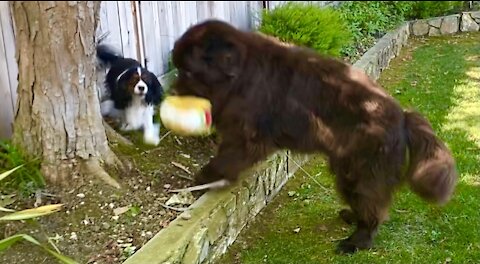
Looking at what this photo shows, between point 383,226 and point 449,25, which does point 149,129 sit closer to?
point 383,226

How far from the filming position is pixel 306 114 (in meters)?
3.25

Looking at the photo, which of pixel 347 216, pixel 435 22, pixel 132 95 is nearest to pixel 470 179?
pixel 347 216

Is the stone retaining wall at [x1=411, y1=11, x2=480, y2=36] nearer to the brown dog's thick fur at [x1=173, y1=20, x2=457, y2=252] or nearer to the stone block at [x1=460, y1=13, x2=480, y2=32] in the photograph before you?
the stone block at [x1=460, y1=13, x2=480, y2=32]

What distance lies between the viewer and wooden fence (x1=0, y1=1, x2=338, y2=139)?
12.2 feet

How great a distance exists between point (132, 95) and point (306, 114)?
142 centimetres

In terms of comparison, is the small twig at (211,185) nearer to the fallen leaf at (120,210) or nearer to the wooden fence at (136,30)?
the fallen leaf at (120,210)

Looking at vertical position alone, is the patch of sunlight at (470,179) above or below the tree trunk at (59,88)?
below

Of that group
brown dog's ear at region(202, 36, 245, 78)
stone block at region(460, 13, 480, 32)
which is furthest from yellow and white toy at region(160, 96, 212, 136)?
stone block at region(460, 13, 480, 32)

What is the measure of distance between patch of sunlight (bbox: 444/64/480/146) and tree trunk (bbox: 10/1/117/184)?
3291mm

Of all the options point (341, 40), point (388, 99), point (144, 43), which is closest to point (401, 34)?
point (341, 40)

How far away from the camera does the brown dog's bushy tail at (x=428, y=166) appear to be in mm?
3164

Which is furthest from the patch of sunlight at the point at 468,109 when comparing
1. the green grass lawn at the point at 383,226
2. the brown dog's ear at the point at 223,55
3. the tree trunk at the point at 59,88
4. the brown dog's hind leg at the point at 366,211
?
the tree trunk at the point at 59,88

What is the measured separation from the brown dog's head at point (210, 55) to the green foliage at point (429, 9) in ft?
23.9

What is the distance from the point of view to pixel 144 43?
5.00 meters
